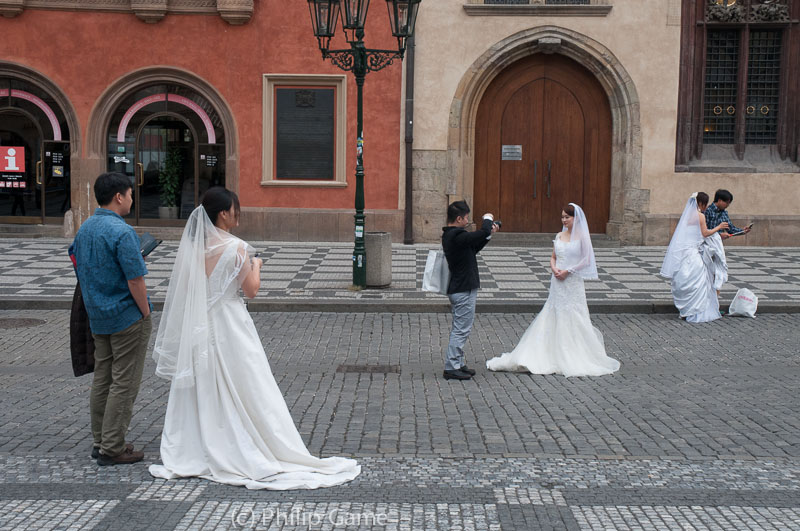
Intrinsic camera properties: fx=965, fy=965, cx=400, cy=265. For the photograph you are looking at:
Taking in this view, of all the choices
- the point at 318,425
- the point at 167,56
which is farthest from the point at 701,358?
the point at 167,56

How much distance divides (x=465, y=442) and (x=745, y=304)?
7175mm

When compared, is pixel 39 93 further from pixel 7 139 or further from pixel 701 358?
pixel 701 358

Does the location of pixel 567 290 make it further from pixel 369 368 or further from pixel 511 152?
pixel 511 152

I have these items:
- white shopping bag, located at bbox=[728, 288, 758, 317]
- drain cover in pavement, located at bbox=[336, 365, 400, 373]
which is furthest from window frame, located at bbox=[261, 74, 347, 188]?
drain cover in pavement, located at bbox=[336, 365, 400, 373]

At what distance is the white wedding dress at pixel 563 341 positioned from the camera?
9336 millimetres

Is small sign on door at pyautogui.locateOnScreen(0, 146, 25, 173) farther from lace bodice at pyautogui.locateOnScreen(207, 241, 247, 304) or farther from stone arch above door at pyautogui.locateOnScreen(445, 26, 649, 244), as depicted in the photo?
lace bodice at pyautogui.locateOnScreen(207, 241, 247, 304)

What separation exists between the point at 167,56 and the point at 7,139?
3939 mm

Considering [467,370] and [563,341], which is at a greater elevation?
[563,341]

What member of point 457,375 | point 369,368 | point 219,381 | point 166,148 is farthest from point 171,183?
point 219,381

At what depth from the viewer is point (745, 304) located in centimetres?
1259

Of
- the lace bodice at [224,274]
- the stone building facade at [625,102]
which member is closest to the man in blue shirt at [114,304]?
the lace bodice at [224,274]

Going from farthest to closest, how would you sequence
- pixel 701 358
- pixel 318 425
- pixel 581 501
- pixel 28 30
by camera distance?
pixel 28 30
pixel 701 358
pixel 318 425
pixel 581 501

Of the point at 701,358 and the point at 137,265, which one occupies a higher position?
the point at 137,265

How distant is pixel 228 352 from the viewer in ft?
19.3
